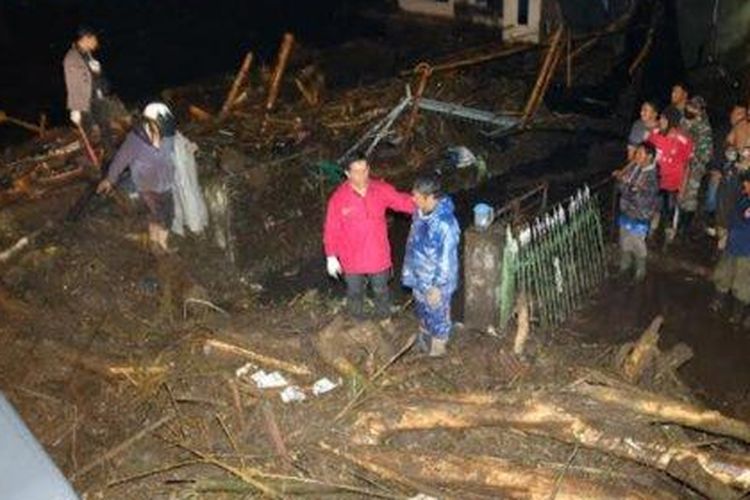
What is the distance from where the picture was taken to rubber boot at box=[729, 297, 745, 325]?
8.03 m

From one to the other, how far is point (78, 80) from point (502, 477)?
286 inches

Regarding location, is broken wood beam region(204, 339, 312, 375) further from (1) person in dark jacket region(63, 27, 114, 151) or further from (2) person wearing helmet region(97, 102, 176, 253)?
(1) person in dark jacket region(63, 27, 114, 151)

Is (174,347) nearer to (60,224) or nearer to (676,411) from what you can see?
(60,224)

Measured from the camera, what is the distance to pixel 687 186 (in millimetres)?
9172

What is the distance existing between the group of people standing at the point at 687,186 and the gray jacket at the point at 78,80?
651cm

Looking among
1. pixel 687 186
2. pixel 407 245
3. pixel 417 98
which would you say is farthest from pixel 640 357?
pixel 417 98

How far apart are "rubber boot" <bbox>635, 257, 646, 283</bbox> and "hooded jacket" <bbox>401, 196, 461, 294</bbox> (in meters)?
2.98

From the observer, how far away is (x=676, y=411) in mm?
5559

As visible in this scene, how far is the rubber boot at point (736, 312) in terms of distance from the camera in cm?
803

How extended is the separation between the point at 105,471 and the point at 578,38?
11.3m

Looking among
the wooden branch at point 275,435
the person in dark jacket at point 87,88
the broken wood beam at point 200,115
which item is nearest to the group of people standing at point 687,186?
the wooden branch at point 275,435

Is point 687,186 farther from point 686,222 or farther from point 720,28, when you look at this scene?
point 720,28

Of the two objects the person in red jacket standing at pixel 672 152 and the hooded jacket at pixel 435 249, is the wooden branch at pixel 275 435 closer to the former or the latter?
the hooded jacket at pixel 435 249

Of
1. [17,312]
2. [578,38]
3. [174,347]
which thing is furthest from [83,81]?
[578,38]
